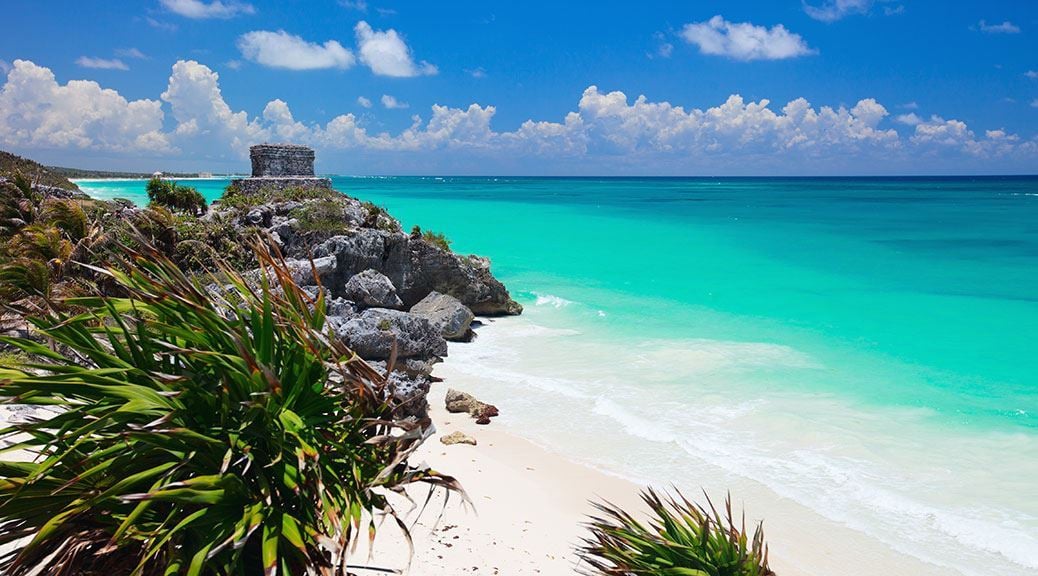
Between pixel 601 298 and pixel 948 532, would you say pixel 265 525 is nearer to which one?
pixel 948 532

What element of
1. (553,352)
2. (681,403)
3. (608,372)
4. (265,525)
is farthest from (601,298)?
(265,525)

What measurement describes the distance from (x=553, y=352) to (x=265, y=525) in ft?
39.1

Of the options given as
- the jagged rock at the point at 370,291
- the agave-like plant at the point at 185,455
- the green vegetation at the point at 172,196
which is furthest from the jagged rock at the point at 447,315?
the agave-like plant at the point at 185,455

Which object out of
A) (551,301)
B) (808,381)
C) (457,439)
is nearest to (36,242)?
(457,439)

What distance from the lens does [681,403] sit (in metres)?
11.1

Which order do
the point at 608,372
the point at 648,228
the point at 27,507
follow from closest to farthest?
1. the point at 27,507
2. the point at 608,372
3. the point at 648,228

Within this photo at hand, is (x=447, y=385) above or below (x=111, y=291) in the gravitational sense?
below

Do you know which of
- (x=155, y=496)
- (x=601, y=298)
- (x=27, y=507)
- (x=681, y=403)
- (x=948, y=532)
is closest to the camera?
(x=155, y=496)

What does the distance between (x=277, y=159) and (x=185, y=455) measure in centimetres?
2394

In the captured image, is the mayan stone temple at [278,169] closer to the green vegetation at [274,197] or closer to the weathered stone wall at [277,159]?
the weathered stone wall at [277,159]

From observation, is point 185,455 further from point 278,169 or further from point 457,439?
point 278,169

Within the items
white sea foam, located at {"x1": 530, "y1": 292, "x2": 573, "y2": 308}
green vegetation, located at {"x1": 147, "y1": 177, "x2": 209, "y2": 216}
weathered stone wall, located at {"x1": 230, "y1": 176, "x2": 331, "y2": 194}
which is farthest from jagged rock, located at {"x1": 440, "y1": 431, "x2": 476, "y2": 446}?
weathered stone wall, located at {"x1": 230, "y1": 176, "x2": 331, "y2": 194}

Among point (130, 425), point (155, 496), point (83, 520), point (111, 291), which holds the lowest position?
point (111, 291)

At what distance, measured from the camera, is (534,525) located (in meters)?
6.50
